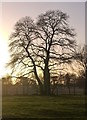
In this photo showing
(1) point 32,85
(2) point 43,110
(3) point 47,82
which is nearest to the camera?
(2) point 43,110

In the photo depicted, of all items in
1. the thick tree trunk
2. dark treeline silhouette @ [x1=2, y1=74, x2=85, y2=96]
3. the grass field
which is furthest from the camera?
dark treeline silhouette @ [x1=2, y1=74, x2=85, y2=96]

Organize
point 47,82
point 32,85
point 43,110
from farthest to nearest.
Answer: point 32,85, point 47,82, point 43,110

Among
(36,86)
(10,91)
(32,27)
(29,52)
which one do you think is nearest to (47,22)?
(32,27)

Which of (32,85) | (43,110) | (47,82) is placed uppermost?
(47,82)

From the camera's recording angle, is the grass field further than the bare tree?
No

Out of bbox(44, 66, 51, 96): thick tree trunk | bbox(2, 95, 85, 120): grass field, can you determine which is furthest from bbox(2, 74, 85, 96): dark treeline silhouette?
bbox(2, 95, 85, 120): grass field

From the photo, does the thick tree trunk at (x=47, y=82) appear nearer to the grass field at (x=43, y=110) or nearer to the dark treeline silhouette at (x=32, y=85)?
the dark treeline silhouette at (x=32, y=85)

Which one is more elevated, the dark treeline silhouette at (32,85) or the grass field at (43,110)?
the dark treeline silhouette at (32,85)

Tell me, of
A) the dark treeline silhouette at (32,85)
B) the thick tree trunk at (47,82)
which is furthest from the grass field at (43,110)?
the dark treeline silhouette at (32,85)

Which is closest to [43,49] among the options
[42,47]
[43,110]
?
[42,47]

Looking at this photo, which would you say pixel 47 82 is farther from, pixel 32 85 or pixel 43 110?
pixel 43 110

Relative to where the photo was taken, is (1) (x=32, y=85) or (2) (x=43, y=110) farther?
(1) (x=32, y=85)

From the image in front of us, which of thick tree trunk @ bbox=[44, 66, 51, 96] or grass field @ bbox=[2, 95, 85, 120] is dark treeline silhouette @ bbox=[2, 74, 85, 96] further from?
grass field @ bbox=[2, 95, 85, 120]

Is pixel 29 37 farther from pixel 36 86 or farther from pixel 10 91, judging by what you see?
pixel 10 91
